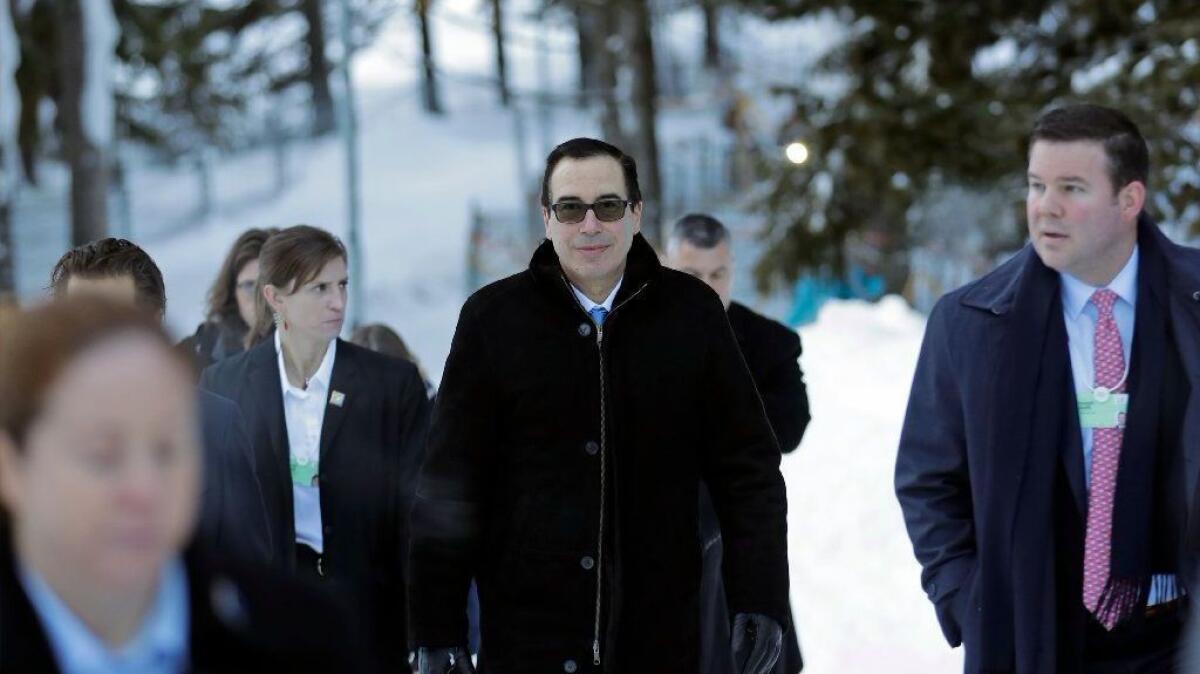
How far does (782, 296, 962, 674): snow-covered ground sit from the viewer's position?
7.83 meters

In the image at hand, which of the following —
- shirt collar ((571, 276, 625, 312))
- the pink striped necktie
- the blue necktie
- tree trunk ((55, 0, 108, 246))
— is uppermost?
tree trunk ((55, 0, 108, 246))

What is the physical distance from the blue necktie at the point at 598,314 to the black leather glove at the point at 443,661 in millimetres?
909

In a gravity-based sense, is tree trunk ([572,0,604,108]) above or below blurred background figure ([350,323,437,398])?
above

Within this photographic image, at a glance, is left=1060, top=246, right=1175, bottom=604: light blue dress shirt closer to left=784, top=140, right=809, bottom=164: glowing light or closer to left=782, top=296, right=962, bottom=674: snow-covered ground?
left=782, top=296, right=962, bottom=674: snow-covered ground

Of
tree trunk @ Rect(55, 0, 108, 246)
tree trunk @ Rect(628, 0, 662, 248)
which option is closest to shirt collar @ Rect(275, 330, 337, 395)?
tree trunk @ Rect(628, 0, 662, 248)

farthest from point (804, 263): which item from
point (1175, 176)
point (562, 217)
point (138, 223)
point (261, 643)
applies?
point (138, 223)

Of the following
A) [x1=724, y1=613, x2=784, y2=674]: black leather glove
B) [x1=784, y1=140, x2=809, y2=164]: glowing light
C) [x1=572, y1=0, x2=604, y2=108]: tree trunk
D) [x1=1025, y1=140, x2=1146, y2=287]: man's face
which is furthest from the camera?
[x1=572, y1=0, x2=604, y2=108]: tree trunk

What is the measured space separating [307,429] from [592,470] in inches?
65.9

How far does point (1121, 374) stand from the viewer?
4.20 m

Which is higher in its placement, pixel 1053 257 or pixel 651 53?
pixel 651 53

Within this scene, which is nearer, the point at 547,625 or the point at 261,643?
the point at 261,643

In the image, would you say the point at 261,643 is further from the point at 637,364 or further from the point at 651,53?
the point at 651,53

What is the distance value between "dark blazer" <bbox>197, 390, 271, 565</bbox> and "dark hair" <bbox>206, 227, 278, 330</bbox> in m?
3.18

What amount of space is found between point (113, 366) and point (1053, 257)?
2.96 meters
